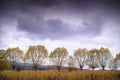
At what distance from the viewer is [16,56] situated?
138 feet

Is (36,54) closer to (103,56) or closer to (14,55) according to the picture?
(14,55)

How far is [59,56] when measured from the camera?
43469 millimetres

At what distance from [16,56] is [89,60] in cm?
2425

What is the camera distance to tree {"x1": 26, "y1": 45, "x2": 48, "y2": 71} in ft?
124

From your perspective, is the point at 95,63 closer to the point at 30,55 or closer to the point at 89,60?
the point at 89,60

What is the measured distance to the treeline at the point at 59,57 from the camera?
38.2 meters

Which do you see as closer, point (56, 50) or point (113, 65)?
point (56, 50)

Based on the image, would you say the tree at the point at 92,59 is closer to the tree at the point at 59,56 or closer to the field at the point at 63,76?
the tree at the point at 59,56

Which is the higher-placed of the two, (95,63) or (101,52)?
(101,52)

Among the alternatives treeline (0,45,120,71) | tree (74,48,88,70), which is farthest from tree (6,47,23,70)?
tree (74,48,88,70)

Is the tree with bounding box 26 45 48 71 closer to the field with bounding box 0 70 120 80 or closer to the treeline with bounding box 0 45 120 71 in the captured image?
the treeline with bounding box 0 45 120 71

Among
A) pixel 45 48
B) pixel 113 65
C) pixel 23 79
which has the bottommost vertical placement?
pixel 113 65

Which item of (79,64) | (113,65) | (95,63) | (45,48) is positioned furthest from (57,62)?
(113,65)

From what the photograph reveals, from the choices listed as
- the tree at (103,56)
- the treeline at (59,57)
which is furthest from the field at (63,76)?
the tree at (103,56)
